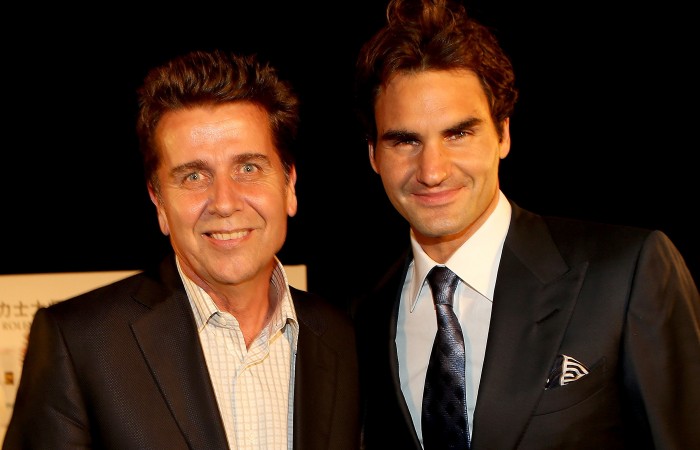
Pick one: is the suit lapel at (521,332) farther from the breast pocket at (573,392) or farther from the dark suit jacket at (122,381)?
the dark suit jacket at (122,381)

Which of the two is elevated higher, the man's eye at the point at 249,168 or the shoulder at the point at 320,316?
the man's eye at the point at 249,168

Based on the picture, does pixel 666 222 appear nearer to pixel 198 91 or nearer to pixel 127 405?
pixel 198 91

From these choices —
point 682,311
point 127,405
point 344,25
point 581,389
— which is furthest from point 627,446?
point 344,25

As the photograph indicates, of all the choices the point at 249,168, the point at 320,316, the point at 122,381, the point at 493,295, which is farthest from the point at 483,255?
the point at 122,381

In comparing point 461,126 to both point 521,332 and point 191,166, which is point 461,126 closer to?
point 521,332

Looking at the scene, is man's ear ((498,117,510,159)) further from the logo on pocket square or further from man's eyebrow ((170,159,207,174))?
man's eyebrow ((170,159,207,174))

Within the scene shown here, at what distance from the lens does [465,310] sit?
7.65ft

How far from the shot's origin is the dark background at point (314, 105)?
11.4ft

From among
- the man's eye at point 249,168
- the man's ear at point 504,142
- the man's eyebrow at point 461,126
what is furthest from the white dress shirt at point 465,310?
the man's eye at point 249,168

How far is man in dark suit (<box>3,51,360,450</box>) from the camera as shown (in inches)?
76.2

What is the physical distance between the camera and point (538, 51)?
11.5 ft

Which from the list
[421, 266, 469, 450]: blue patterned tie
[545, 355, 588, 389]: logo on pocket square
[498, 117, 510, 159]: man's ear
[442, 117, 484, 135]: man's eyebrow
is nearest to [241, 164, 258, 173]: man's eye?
[442, 117, 484, 135]: man's eyebrow

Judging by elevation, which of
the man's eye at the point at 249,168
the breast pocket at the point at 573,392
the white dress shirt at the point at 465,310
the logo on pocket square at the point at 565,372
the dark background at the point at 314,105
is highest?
the dark background at the point at 314,105

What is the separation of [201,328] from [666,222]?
242cm
